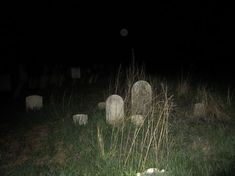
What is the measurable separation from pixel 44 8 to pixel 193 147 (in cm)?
1311

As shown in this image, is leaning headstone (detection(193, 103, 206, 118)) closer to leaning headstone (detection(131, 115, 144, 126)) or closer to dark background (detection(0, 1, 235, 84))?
leaning headstone (detection(131, 115, 144, 126))

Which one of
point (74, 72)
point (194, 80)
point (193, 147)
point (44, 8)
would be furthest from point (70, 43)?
point (193, 147)

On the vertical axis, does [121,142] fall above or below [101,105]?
below

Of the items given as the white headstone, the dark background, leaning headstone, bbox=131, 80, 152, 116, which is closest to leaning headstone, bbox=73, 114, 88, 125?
leaning headstone, bbox=131, 80, 152, 116

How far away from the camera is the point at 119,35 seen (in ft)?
58.1

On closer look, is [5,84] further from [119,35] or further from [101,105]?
[119,35]

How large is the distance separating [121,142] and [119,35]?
12.6 meters

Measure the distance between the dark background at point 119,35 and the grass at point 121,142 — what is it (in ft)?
18.5

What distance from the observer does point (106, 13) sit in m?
18.4

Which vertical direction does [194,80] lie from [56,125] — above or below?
above

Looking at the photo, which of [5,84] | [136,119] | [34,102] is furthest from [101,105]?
[5,84]

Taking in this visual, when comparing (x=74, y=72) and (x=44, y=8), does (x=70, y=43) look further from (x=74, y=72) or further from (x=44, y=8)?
(x=74, y=72)

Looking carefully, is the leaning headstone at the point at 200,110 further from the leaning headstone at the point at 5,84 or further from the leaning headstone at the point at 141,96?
the leaning headstone at the point at 5,84

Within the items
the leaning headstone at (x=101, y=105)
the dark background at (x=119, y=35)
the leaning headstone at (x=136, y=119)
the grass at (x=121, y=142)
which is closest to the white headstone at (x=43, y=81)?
the dark background at (x=119, y=35)
